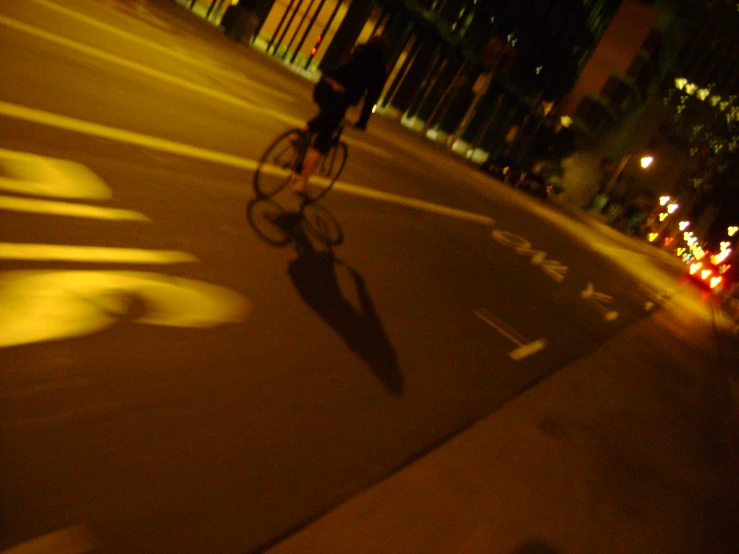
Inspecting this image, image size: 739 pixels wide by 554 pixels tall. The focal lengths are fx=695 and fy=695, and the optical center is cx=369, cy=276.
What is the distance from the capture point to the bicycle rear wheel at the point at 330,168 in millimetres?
8992

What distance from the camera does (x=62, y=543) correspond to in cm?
258

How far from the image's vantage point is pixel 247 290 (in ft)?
17.8

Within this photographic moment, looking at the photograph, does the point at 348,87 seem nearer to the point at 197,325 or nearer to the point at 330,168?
the point at 330,168

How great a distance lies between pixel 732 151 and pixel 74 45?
58.6m

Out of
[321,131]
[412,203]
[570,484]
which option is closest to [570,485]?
[570,484]

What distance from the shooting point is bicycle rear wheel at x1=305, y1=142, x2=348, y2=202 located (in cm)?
899

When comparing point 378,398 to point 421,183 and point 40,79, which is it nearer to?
point 40,79

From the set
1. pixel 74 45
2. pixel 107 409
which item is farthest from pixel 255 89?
pixel 107 409

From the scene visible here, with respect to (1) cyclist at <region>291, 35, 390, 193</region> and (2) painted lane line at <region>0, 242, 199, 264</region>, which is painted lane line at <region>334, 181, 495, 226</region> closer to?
(1) cyclist at <region>291, 35, 390, 193</region>

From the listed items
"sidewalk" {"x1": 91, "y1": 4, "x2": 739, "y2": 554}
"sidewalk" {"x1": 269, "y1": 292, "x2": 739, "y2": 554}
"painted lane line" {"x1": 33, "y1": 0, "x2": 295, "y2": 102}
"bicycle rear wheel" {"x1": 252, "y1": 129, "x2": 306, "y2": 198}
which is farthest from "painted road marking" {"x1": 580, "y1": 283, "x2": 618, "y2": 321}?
"painted lane line" {"x1": 33, "y1": 0, "x2": 295, "y2": 102}

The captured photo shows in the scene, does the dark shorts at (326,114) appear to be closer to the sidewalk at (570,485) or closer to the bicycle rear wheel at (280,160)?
the bicycle rear wheel at (280,160)

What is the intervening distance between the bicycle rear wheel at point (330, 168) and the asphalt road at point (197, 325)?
0.27m

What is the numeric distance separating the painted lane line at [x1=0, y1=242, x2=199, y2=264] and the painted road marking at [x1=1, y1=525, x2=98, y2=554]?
2.10 metres

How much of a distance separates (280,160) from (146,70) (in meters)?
4.36
